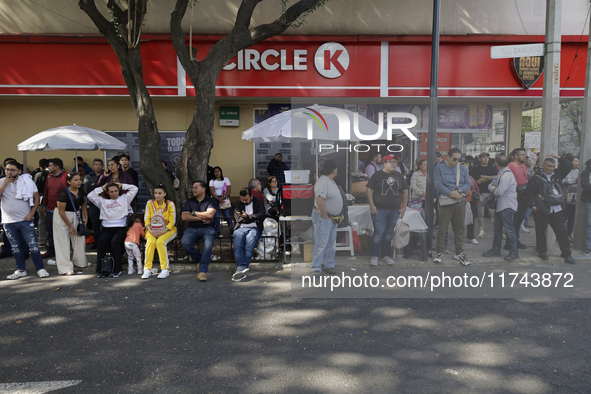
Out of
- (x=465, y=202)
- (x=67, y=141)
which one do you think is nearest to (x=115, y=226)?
(x=67, y=141)

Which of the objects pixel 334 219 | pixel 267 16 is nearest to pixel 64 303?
pixel 334 219

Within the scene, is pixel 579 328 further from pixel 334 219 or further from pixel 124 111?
pixel 124 111

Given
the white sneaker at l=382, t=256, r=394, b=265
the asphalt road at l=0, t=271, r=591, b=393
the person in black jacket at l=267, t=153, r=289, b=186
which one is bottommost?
the asphalt road at l=0, t=271, r=591, b=393

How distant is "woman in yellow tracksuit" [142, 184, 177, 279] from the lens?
6758 millimetres

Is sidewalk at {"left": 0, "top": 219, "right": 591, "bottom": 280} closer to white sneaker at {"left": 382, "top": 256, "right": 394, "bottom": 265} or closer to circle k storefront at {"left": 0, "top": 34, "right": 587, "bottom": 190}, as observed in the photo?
white sneaker at {"left": 382, "top": 256, "right": 394, "bottom": 265}

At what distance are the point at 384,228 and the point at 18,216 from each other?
6.17 metres

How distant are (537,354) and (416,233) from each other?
3.87 meters

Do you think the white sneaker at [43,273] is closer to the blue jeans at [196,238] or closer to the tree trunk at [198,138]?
the blue jeans at [196,238]

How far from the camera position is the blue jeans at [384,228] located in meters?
7.25

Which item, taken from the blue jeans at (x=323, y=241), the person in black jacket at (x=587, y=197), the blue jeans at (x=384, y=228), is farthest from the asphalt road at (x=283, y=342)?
the person in black jacket at (x=587, y=197)

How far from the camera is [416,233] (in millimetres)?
7730

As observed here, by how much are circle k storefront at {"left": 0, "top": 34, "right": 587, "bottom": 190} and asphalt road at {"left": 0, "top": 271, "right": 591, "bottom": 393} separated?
6.44m

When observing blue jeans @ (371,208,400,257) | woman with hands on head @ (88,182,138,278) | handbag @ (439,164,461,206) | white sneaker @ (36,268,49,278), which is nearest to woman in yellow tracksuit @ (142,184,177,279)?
woman with hands on head @ (88,182,138,278)

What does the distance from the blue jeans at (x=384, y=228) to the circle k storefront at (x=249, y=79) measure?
392 centimetres
